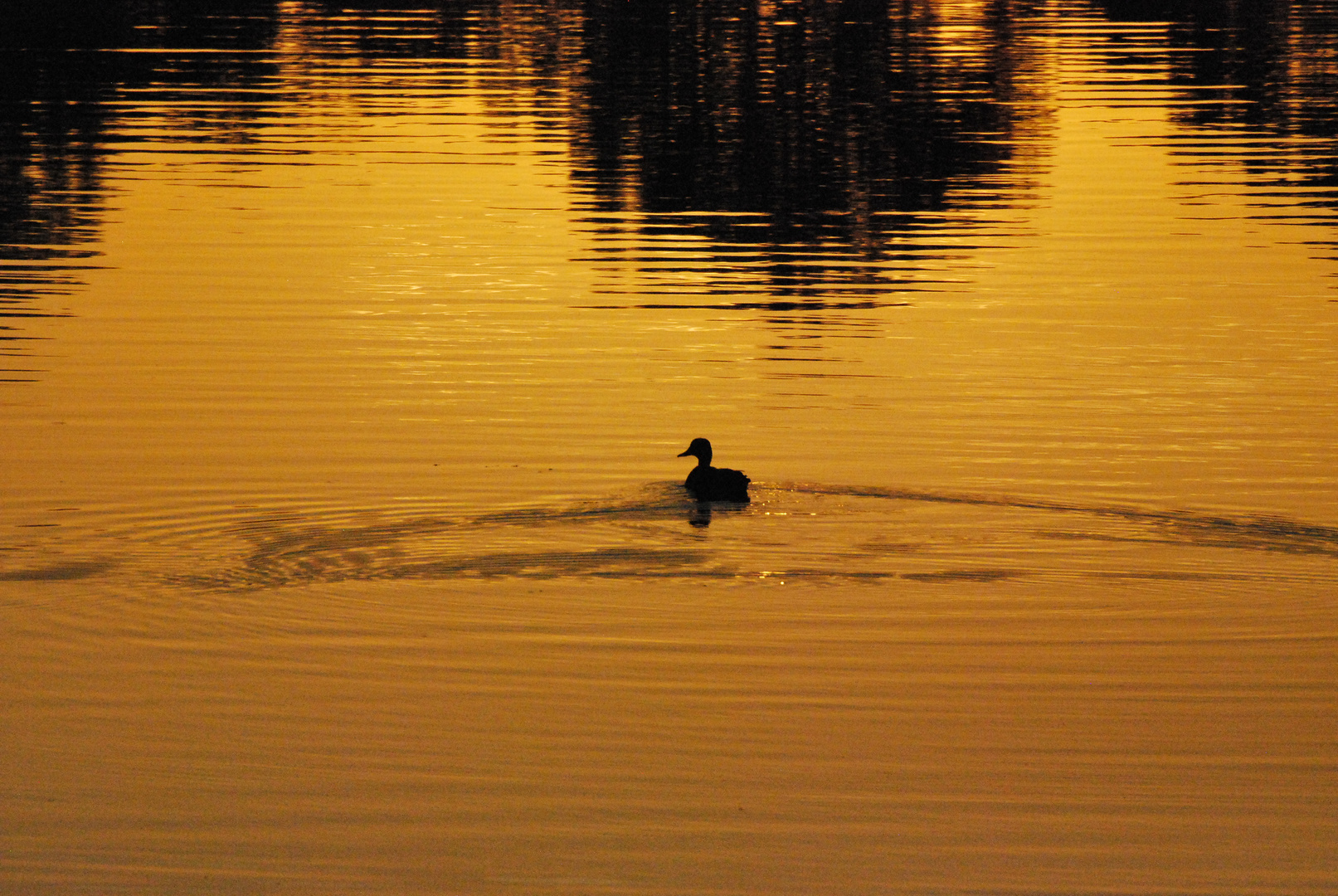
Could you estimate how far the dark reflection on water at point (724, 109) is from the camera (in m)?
26.6

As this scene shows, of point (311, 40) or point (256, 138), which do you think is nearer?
point (256, 138)

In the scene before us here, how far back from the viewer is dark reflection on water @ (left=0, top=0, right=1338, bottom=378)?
87.2 ft

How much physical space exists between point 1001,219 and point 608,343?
400 inches

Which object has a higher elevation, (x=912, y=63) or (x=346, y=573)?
(x=912, y=63)

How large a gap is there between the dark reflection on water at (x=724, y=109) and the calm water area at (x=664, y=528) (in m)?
0.26

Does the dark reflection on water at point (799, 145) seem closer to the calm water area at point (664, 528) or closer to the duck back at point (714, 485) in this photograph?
→ the calm water area at point (664, 528)

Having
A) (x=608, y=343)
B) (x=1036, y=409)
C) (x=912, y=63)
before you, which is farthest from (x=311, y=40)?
(x=1036, y=409)

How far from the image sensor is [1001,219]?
29.0m

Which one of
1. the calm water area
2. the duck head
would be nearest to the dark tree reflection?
the calm water area

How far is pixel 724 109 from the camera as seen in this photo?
144 ft

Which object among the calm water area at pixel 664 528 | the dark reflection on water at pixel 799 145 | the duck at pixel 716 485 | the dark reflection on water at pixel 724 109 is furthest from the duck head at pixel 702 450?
the dark reflection on water at pixel 799 145

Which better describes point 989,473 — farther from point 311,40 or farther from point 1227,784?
point 311,40

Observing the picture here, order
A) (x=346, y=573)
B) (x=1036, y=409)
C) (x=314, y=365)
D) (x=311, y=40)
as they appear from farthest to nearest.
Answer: (x=311, y=40)
(x=314, y=365)
(x=1036, y=409)
(x=346, y=573)

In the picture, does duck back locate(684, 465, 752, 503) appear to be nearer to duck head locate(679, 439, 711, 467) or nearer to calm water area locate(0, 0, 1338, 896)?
calm water area locate(0, 0, 1338, 896)
